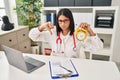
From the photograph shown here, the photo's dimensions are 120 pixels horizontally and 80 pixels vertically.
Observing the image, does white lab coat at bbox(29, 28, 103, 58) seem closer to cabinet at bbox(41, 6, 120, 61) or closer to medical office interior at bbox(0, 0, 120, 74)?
medical office interior at bbox(0, 0, 120, 74)

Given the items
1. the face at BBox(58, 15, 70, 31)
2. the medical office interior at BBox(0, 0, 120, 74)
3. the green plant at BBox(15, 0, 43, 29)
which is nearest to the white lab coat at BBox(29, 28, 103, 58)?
the face at BBox(58, 15, 70, 31)

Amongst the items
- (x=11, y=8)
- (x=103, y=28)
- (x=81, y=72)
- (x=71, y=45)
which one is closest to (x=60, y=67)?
(x=81, y=72)

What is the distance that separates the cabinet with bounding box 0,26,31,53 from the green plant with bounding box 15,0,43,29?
10.7 inches

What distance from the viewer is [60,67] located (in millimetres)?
1121

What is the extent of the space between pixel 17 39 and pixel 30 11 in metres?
0.74

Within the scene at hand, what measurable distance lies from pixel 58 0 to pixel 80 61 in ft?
5.31

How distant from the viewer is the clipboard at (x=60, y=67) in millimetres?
1018

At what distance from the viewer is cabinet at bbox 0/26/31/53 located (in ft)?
7.13

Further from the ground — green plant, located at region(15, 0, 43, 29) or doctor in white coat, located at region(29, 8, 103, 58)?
green plant, located at region(15, 0, 43, 29)

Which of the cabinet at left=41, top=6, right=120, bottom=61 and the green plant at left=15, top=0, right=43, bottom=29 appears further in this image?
the green plant at left=15, top=0, right=43, bottom=29

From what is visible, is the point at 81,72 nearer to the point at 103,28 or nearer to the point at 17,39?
the point at 103,28

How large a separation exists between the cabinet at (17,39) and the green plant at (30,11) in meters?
0.27

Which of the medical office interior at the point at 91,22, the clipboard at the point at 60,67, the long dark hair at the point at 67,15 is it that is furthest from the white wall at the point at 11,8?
the clipboard at the point at 60,67

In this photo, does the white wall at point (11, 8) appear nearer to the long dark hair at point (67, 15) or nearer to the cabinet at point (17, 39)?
the cabinet at point (17, 39)
